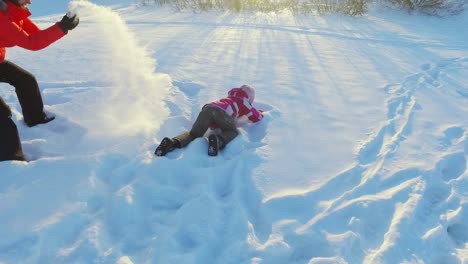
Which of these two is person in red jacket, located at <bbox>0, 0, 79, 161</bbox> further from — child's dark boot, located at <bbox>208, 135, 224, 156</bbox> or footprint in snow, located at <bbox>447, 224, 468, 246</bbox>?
footprint in snow, located at <bbox>447, 224, 468, 246</bbox>

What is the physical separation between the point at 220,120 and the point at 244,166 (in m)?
0.59

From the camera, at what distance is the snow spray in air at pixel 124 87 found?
371 cm

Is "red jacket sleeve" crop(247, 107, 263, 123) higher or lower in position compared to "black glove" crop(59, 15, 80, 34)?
lower

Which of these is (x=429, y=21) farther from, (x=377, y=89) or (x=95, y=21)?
(x=95, y=21)

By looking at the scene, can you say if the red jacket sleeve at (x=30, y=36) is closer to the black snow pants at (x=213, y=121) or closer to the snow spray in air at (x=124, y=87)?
the snow spray in air at (x=124, y=87)

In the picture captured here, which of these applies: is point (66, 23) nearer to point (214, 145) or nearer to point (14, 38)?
point (14, 38)

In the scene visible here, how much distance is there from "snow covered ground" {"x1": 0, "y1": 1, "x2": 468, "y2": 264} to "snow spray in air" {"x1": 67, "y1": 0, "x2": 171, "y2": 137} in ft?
0.09

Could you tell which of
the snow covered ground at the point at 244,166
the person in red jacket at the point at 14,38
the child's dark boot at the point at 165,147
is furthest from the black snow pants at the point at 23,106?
the child's dark boot at the point at 165,147

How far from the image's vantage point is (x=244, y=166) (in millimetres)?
3178

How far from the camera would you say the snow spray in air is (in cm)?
371

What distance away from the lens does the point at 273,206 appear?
8.93 feet

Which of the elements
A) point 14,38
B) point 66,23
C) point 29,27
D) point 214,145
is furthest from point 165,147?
point 29,27

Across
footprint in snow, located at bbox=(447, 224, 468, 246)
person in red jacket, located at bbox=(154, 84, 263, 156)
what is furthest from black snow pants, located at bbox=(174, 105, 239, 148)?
footprint in snow, located at bbox=(447, 224, 468, 246)

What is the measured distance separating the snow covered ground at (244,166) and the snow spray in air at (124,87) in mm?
28
